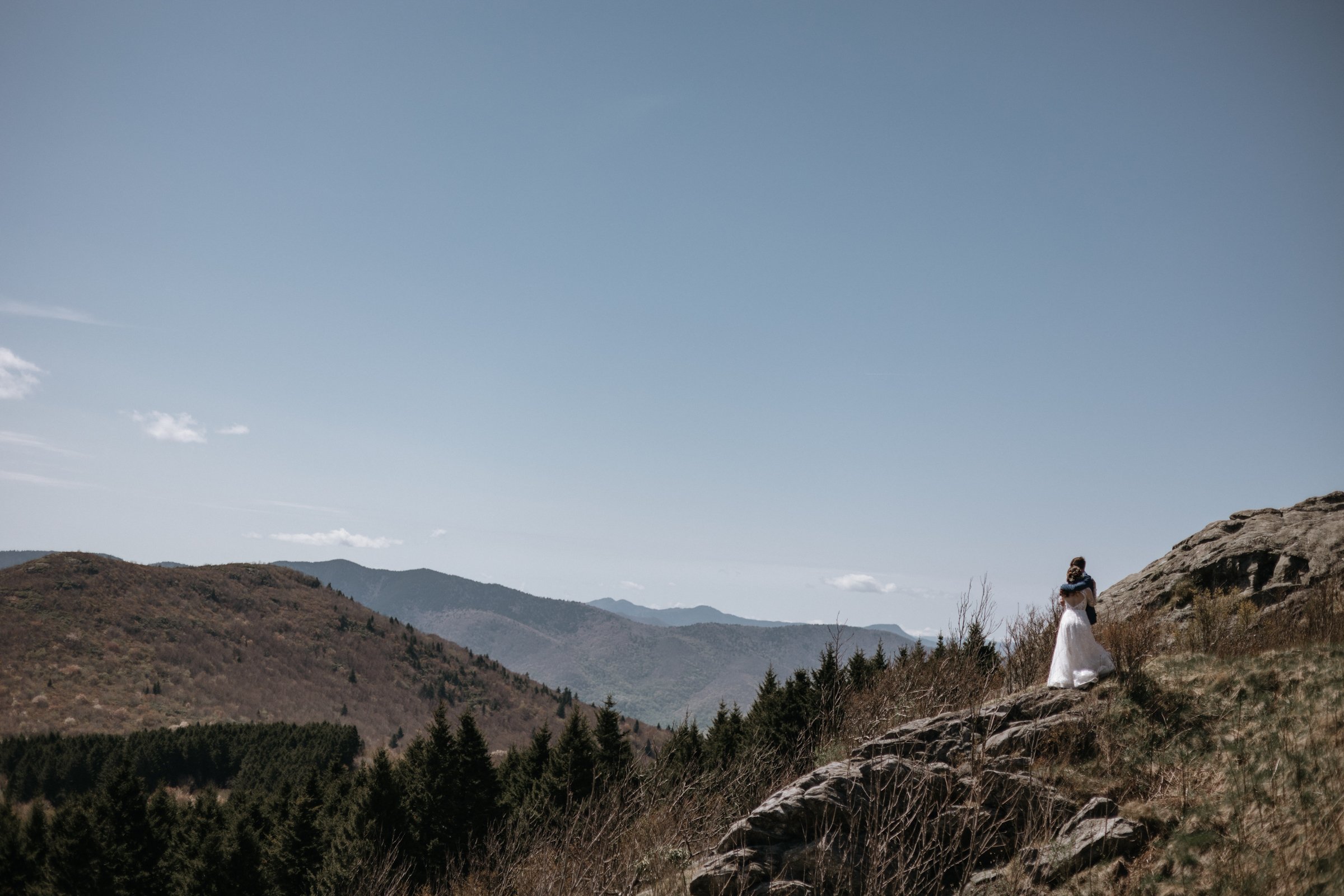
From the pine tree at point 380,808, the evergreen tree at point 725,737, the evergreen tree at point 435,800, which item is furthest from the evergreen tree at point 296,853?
the evergreen tree at point 725,737

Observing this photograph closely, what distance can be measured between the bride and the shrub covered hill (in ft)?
286

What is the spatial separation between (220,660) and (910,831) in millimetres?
146699

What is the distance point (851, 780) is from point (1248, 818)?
4.49 m

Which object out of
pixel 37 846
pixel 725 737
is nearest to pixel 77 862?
pixel 37 846

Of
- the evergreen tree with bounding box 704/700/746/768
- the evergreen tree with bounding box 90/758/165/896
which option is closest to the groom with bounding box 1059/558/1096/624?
the evergreen tree with bounding box 704/700/746/768

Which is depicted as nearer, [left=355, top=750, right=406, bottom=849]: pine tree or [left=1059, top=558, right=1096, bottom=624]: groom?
[left=1059, top=558, right=1096, bottom=624]: groom

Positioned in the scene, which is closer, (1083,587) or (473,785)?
(1083,587)

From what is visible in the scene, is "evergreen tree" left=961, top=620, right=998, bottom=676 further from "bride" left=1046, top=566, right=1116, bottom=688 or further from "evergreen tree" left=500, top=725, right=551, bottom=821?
"evergreen tree" left=500, top=725, right=551, bottom=821

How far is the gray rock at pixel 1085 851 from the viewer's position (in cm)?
849

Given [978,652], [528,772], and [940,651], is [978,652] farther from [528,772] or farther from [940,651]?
[528,772]

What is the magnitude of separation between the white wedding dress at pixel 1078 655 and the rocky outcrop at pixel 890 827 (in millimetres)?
2832

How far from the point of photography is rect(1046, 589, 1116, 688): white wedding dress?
1259cm

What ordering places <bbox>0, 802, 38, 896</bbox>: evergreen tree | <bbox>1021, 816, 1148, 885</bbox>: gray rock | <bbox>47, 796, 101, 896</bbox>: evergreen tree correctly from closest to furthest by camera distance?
<bbox>1021, 816, 1148, 885</bbox>: gray rock, <bbox>47, 796, 101, 896</bbox>: evergreen tree, <bbox>0, 802, 38, 896</bbox>: evergreen tree

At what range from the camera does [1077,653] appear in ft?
42.2
